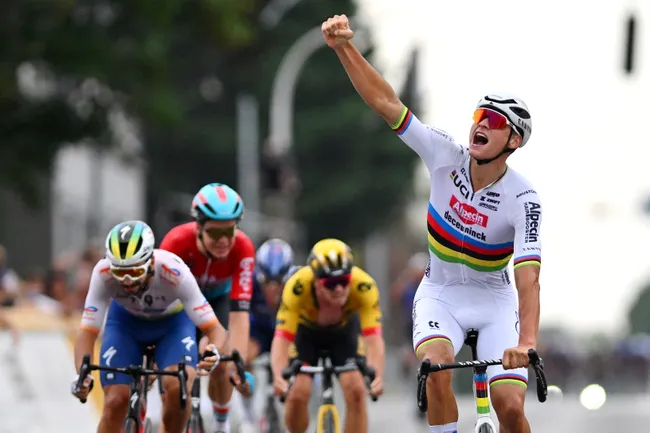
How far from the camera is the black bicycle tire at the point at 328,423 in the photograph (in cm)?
1262

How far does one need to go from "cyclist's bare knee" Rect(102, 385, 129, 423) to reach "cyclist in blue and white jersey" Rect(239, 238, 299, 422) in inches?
176

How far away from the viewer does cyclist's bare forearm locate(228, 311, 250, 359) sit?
480 inches

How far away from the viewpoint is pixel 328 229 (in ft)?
201

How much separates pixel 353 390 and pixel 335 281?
995mm

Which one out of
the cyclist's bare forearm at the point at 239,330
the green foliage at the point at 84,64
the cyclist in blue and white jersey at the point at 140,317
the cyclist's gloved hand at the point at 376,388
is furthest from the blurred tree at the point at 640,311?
the cyclist in blue and white jersey at the point at 140,317

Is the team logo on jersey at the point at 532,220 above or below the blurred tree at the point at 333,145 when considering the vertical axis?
below

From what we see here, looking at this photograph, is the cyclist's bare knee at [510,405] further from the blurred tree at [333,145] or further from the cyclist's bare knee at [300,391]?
the blurred tree at [333,145]

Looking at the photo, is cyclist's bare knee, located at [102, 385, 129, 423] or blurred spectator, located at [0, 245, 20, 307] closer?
cyclist's bare knee, located at [102, 385, 129, 423]

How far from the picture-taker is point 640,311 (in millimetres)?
189625

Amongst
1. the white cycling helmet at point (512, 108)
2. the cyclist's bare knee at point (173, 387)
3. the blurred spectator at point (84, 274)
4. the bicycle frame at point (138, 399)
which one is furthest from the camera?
the blurred spectator at point (84, 274)

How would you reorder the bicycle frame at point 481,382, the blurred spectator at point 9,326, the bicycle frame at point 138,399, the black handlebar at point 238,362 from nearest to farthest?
1. the bicycle frame at point 481,382
2. the bicycle frame at point 138,399
3. the black handlebar at point 238,362
4. the blurred spectator at point 9,326

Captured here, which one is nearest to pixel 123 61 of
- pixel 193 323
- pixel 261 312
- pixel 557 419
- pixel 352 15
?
pixel 557 419

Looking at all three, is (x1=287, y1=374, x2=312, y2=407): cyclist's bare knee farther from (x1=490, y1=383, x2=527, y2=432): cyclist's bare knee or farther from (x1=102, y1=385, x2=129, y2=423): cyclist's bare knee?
(x1=490, y1=383, x2=527, y2=432): cyclist's bare knee

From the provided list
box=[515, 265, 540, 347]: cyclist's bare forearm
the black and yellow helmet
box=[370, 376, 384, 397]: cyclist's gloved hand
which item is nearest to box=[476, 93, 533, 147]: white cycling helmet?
box=[515, 265, 540, 347]: cyclist's bare forearm
